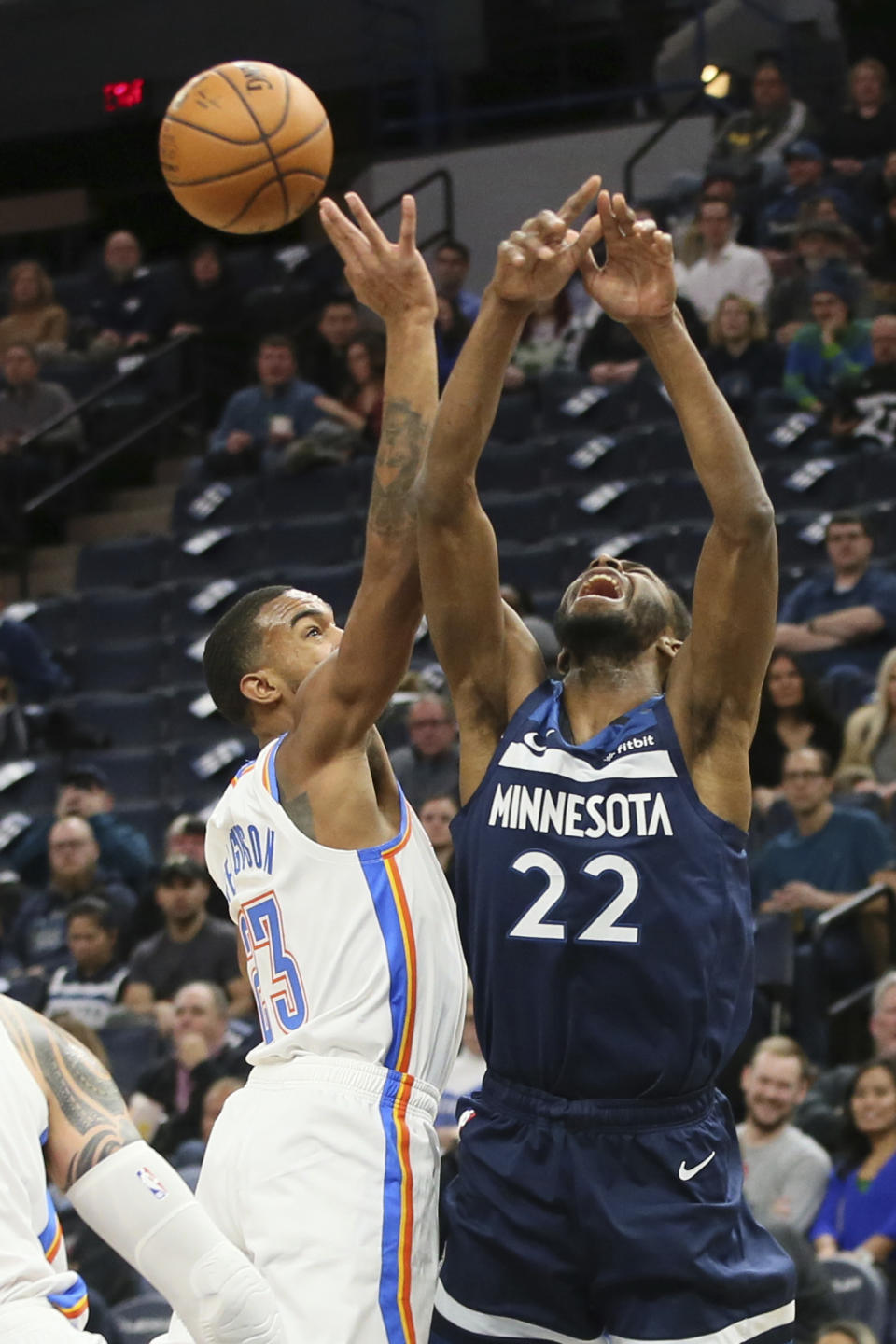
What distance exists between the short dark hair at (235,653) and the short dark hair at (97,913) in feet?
16.5

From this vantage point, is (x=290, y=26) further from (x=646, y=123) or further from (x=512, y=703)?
(x=512, y=703)

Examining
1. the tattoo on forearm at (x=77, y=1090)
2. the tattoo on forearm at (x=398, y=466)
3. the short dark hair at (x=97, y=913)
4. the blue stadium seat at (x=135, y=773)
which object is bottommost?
the short dark hair at (x=97, y=913)

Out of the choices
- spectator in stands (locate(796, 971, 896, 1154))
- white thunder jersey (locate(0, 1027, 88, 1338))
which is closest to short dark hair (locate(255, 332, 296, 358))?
spectator in stands (locate(796, 971, 896, 1154))

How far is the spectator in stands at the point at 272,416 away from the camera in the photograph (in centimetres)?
1223

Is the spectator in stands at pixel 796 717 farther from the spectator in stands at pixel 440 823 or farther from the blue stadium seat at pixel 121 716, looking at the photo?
the blue stadium seat at pixel 121 716

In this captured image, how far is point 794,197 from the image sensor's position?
12250 mm

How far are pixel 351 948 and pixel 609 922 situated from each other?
1.69 ft

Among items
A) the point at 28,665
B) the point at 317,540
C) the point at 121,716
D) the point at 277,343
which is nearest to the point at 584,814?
the point at 121,716

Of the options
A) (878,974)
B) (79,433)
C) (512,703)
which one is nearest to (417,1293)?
(512,703)

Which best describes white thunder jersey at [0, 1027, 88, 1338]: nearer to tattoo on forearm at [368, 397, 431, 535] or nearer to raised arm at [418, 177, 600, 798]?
raised arm at [418, 177, 600, 798]

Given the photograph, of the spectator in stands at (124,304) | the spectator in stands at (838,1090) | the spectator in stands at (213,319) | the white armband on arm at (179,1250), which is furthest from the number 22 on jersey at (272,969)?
the spectator in stands at (124,304)

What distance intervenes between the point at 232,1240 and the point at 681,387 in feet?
5.61

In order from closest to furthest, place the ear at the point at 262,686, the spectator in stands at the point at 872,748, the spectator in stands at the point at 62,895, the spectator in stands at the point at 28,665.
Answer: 1. the ear at the point at 262,686
2. the spectator in stands at the point at 872,748
3. the spectator in stands at the point at 62,895
4. the spectator in stands at the point at 28,665

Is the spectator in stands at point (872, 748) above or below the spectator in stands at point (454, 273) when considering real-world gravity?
below
